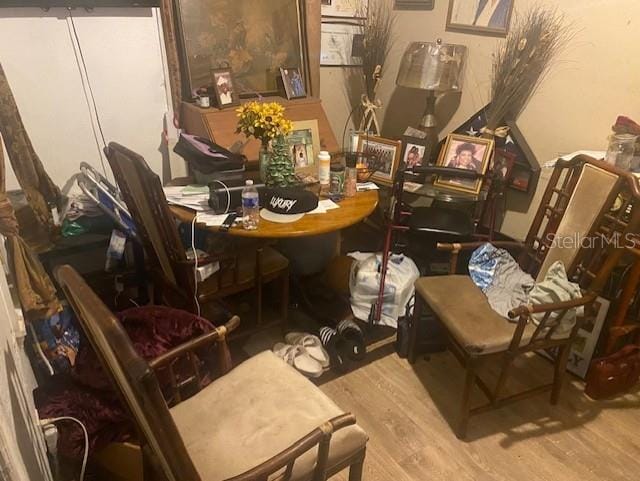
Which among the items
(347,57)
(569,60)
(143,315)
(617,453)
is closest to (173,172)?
(143,315)

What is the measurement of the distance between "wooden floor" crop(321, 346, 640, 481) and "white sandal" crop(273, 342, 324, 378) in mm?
97

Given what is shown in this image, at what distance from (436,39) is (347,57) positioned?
1.88 feet

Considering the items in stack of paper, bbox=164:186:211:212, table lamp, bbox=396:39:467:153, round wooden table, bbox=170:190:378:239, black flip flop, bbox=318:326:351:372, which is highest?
table lamp, bbox=396:39:467:153

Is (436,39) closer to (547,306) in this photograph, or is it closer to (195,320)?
(547,306)

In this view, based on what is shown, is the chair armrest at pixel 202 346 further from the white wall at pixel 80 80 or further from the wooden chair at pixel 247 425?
the white wall at pixel 80 80

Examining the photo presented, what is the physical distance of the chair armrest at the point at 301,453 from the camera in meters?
Answer: 1.03

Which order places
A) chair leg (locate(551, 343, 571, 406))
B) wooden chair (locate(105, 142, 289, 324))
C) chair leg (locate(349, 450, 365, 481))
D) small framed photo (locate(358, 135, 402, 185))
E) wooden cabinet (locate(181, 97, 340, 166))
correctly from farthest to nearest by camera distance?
1. small framed photo (locate(358, 135, 402, 185))
2. wooden cabinet (locate(181, 97, 340, 166))
3. chair leg (locate(551, 343, 571, 406))
4. wooden chair (locate(105, 142, 289, 324))
5. chair leg (locate(349, 450, 365, 481))

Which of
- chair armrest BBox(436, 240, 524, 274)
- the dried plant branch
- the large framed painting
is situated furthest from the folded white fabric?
the large framed painting

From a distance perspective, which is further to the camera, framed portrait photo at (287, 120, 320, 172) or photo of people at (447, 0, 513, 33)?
photo of people at (447, 0, 513, 33)

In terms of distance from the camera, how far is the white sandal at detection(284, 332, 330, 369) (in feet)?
7.10

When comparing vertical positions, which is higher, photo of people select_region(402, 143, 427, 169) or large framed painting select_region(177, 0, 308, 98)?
large framed painting select_region(177, 0, 308, 98)

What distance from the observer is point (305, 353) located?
216 cm

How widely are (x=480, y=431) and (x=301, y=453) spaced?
44.6 inches

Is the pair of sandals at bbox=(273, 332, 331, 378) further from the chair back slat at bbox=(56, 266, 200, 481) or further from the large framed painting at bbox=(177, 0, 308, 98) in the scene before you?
the large framed painting at bbox=(177, 0, 308, 98)
